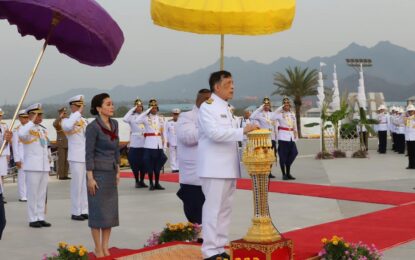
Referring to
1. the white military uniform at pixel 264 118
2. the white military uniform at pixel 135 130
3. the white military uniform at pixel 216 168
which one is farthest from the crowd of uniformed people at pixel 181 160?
the white military uniform at pixel 264 118

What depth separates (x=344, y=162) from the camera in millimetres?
21828

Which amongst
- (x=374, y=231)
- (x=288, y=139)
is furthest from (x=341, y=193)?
(x=374, y=231)

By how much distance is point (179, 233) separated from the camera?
312 inches

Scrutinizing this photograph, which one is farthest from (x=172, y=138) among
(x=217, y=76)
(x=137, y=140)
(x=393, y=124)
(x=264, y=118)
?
(x=217, y=76)

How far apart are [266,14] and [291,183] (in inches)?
360

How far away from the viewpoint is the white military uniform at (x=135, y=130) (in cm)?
1523

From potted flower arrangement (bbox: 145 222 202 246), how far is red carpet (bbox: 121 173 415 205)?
4.98 meters

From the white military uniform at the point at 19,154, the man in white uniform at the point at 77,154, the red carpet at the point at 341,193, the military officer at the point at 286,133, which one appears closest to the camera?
the man in white uniform at the point at 77,154

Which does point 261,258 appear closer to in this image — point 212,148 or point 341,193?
point 212,148

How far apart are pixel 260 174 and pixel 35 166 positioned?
5098mm

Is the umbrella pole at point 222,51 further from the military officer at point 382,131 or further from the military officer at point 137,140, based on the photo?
the military officer at point 382,131

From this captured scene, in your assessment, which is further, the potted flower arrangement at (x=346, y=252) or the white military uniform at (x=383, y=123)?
the white military uniform at (x=383, y=123)

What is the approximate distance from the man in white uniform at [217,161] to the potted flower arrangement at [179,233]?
1244 millimetres

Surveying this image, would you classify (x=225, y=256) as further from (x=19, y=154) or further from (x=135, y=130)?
(x=135, y=130)
